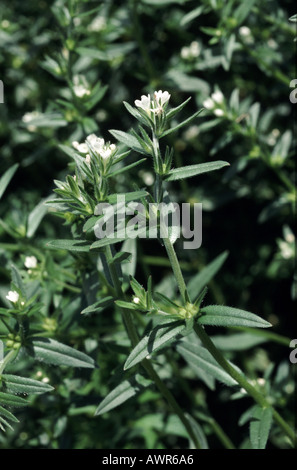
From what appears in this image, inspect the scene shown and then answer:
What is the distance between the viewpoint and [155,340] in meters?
2.31

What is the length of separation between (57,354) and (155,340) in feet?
1.71

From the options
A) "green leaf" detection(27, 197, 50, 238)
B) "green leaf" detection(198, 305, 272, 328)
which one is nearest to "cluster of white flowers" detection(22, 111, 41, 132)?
Result: "green leaf" detection(27, 197, 50, 238)

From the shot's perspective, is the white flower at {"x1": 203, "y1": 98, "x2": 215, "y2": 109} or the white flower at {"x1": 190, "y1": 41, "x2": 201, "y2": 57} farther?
the white flower at {"x1": 190, "y1": 41, "x2": 201, "y2": 57}

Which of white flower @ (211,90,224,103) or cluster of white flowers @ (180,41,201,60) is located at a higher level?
cluster of white flowers @ (180,41,201,60)

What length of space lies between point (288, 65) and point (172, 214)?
6.46 ft

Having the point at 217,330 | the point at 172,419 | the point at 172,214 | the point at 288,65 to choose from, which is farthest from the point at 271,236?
the point at 172,214

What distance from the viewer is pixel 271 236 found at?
14.5 ft

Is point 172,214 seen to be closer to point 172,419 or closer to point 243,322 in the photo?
point 243,322

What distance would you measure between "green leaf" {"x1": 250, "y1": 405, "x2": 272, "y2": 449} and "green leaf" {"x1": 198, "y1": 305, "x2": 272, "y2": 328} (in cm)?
66

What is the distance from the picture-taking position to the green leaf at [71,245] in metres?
2.29

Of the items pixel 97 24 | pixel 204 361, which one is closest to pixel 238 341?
pixel 204 361

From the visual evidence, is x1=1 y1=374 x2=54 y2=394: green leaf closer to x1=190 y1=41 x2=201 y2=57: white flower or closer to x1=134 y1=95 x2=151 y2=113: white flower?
x1=134 y1=95 x2=151 y2=113: white flower

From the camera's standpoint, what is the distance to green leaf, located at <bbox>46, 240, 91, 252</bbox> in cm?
229

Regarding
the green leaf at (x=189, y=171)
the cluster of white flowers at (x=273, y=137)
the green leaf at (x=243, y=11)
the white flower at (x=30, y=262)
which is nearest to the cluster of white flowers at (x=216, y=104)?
the green leaf at (x=243, y=11)
